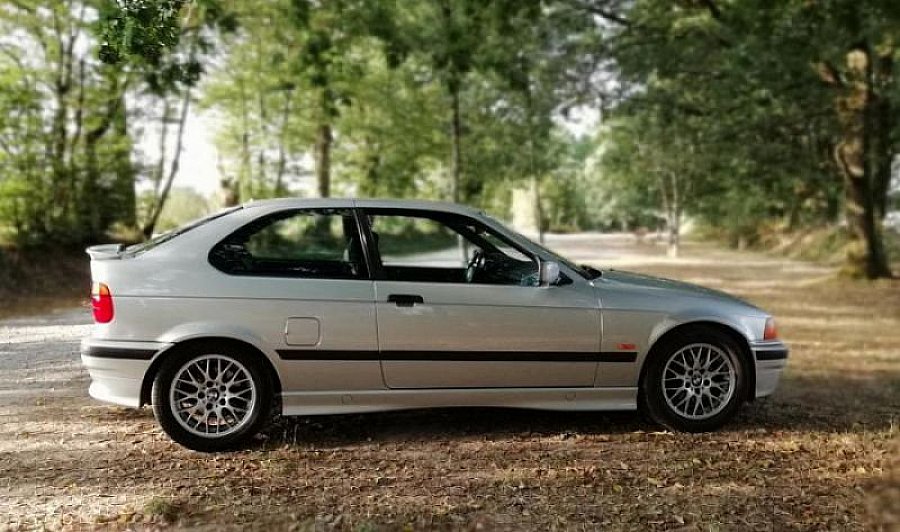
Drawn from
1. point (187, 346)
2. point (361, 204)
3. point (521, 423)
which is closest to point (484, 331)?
point (521, 423)

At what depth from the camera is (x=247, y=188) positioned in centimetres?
2386

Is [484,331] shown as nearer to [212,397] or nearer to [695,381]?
[695,381]

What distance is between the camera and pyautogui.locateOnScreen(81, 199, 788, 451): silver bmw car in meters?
4.87

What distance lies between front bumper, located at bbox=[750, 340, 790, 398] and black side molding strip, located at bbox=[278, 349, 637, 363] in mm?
958

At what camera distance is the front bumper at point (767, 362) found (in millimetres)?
5531

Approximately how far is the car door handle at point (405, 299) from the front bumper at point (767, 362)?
2462 mm

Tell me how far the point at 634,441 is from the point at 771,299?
1232cm

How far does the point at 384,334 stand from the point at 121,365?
5.44 ft

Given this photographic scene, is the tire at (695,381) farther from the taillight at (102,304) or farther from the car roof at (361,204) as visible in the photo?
the taillight at (102,304)

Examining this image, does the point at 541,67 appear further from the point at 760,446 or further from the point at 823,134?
the point at 760,446

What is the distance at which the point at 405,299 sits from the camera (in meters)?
5.07

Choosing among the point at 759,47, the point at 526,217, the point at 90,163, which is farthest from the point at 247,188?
the point at 526,217

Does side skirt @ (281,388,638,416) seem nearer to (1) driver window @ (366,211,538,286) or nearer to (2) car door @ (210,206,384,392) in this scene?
(2) car door @ (210,206,384,392)

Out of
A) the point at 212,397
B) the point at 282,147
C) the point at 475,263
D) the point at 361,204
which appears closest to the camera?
the point at 212,397
